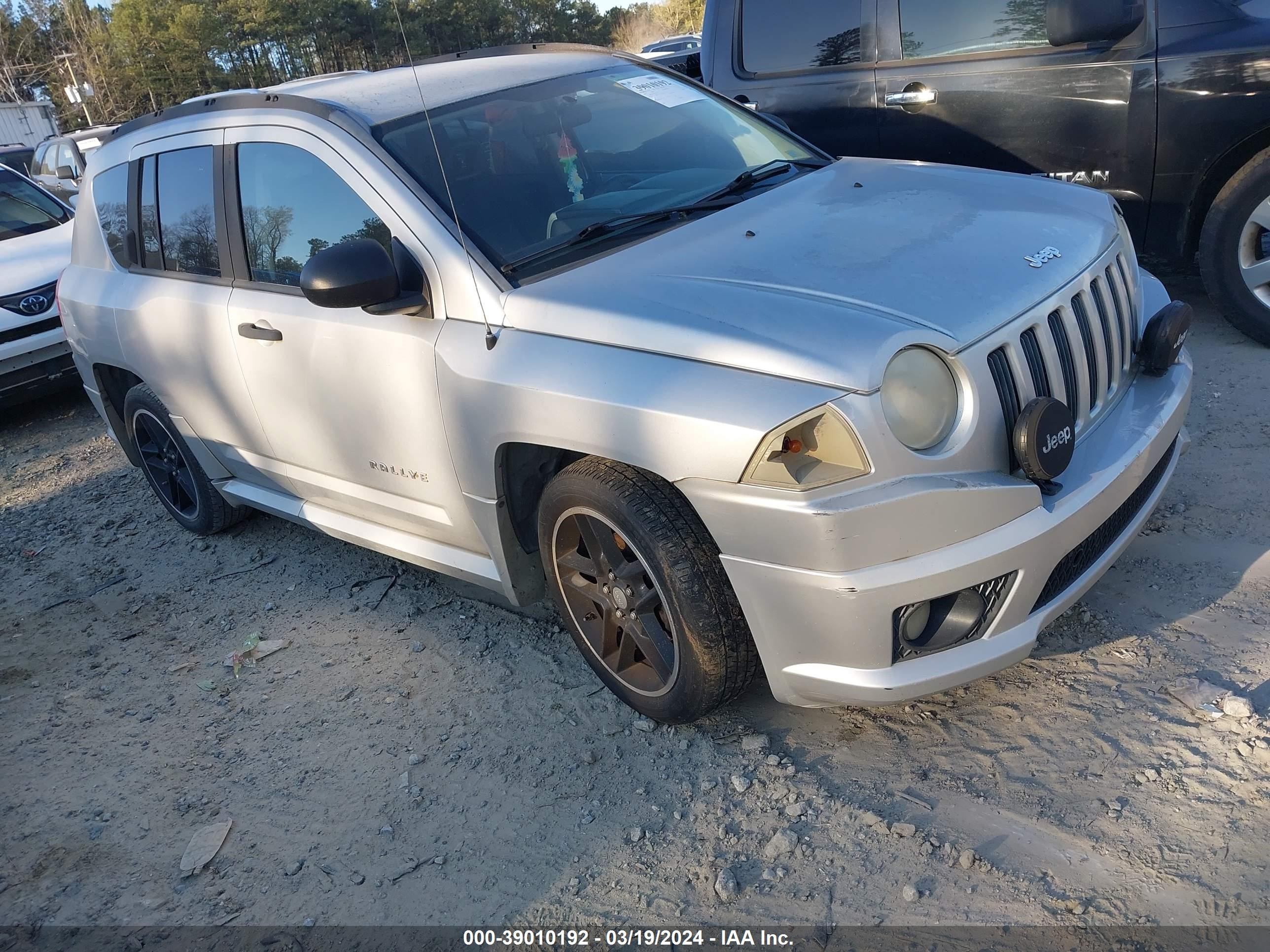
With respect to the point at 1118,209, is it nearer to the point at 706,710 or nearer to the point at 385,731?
the point at 706,710

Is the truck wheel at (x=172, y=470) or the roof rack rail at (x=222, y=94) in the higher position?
the roof rack rail at (x=222, y=94)

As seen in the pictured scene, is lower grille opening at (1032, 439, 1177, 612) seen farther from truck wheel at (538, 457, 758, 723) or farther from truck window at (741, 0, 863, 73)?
truck window at (741, 0, 863, 73)

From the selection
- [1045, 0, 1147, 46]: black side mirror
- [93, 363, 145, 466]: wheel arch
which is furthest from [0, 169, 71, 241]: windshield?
[1045, 0, 1147, 46]: black side mirror

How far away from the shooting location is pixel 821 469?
238 cm

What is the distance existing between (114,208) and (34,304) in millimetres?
3167

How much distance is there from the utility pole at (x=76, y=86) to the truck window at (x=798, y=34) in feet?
123

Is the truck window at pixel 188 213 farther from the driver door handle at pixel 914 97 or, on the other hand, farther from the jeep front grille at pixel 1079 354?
the driver door handle at pixel 914 97

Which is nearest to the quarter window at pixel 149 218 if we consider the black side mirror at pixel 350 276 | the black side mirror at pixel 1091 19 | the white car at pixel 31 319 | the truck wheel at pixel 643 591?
the black side mirror at pixel 350 276

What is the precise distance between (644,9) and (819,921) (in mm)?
54348

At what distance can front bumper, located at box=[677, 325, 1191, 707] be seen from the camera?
93.4 inches

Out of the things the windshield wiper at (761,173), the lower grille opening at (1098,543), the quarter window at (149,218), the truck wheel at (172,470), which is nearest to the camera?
the lower grille opening at (1098,543)

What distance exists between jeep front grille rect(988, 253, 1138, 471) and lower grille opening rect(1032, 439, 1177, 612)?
264 mm

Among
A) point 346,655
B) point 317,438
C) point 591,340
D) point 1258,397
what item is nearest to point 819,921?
point 591,340

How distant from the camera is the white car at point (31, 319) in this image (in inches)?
278
